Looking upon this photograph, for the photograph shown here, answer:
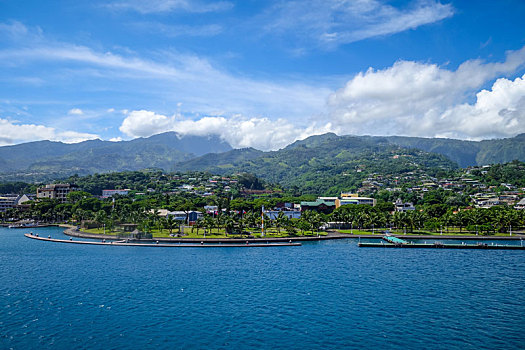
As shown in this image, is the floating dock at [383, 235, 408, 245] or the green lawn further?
the green lawn

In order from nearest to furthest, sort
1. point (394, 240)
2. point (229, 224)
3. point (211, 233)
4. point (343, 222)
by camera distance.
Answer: point (394, 240)
point (229, 224)
point (211, 233)
point (343, 222)

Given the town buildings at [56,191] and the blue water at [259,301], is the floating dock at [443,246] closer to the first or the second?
the blue water at [259,301]

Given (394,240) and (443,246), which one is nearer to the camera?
(443,246)

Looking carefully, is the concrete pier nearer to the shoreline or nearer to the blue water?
the shoreline

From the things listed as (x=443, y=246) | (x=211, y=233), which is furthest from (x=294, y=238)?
(x=443, y=246)

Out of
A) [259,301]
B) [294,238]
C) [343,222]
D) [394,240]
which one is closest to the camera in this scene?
[259,301]

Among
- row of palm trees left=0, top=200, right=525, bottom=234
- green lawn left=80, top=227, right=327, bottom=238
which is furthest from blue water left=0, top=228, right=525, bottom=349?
row of palm trees left=0, top=200, right=525, bottom=234

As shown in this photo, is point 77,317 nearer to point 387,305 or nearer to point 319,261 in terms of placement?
point 387,305

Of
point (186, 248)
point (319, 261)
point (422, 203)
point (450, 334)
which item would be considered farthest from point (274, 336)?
point (422, 203)

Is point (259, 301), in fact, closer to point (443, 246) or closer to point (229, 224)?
point (229, 224)

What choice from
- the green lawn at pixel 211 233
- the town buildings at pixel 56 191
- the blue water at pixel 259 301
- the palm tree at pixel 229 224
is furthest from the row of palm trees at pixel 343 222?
the town buildings at pixel 56 191
